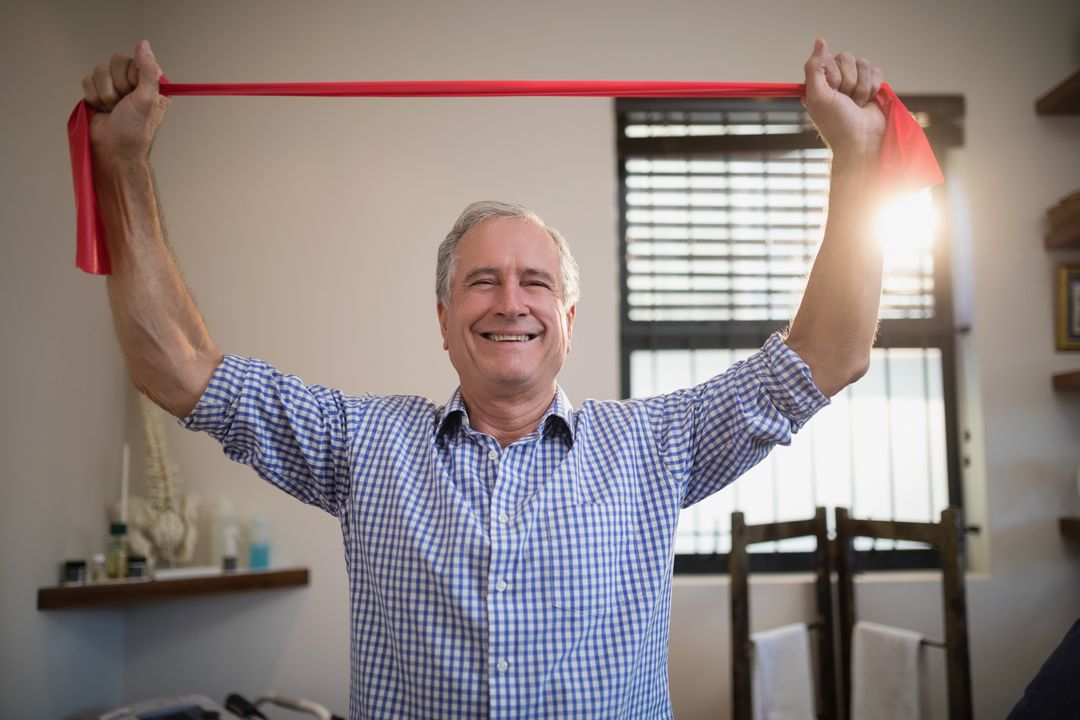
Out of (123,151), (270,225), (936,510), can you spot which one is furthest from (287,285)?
(936,510)

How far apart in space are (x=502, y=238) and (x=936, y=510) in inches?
82.5

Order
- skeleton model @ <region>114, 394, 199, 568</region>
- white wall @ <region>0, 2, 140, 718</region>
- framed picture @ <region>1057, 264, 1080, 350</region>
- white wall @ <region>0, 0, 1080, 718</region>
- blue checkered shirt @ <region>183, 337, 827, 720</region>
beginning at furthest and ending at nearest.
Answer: framed picture @ <region>1057, 264, 1080, 350</region>, white wall @ <region>0, 0, 1080, 718</region>, skeleton model @ <region>114, 394, 199, 568</region>, white wall @ <region>0, 2, 140, 718</region>, blue checkered shirt @ <region>183, 337, 827, 720</region>

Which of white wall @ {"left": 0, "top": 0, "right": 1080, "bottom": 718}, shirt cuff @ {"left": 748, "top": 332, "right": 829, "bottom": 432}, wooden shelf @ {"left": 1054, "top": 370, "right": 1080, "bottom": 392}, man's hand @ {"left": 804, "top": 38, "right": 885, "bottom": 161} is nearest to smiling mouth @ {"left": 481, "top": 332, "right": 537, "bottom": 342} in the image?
shirt cuff @ {"left": 748, "top": 332, "right": 829, "bottom": 432}

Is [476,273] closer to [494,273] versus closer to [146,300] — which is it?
[494,273]

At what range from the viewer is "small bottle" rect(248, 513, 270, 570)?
2424 mm

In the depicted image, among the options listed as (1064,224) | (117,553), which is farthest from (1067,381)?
(117,553)

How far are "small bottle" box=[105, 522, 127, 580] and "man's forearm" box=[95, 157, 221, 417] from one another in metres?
1.28

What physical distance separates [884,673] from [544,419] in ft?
5.02

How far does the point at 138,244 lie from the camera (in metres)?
1.17

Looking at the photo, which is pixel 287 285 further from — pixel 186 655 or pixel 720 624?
pixel 720 624

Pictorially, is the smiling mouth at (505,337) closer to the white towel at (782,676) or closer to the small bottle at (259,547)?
the white towel at (782,676)

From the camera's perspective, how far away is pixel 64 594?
2.09 meters

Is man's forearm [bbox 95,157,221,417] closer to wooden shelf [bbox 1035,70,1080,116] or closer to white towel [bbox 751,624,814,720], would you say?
white towel [bbox 751,624,814,720]

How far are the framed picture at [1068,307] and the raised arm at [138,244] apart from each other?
263cm
